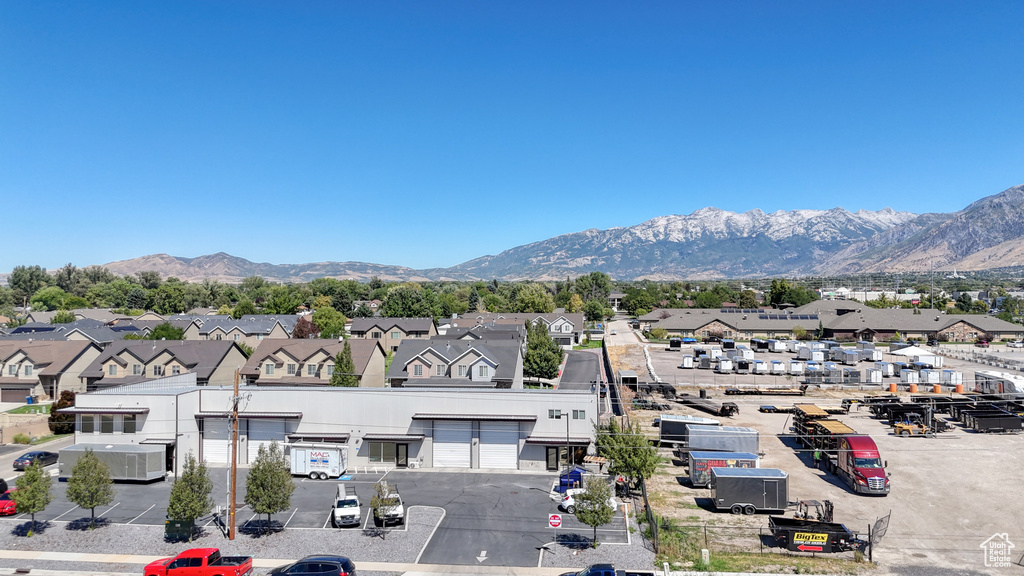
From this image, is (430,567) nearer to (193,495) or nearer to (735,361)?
(193,495)

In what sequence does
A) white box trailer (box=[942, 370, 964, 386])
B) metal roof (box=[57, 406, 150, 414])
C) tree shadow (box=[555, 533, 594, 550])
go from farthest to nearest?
white box trailer (box=[942, 370, 964, 386]) < metal roof (box=[57, 406, 150, 414]) < tree shadow (box=[555, 533, 594, 550])

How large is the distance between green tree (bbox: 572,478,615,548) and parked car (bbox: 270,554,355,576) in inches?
387

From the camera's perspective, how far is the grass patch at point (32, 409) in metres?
54.5

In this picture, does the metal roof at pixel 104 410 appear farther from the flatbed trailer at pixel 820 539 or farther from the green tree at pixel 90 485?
the flatbed trailer at pixel 820 539

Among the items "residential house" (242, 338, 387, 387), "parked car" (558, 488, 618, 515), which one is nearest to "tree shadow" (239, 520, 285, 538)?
"parked car" (558, 488, 618, 515)

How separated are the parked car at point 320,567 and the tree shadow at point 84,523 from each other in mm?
12404

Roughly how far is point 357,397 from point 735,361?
188ft

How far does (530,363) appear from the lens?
2697 inches

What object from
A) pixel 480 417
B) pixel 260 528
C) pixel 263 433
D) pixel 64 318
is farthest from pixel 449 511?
pixel 64 318

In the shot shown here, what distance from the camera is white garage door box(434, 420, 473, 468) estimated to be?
36.7 metres

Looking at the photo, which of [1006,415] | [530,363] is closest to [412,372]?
[530,363]

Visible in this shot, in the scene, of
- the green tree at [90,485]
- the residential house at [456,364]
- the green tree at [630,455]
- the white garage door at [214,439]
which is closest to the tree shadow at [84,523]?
the green tree at [90,485]

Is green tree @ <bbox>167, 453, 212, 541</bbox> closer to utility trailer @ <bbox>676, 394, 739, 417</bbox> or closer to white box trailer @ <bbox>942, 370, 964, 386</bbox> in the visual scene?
utility trailer @ <bbox>676, 394, 739, 417</bbox>

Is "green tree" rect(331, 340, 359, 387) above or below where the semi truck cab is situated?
above
